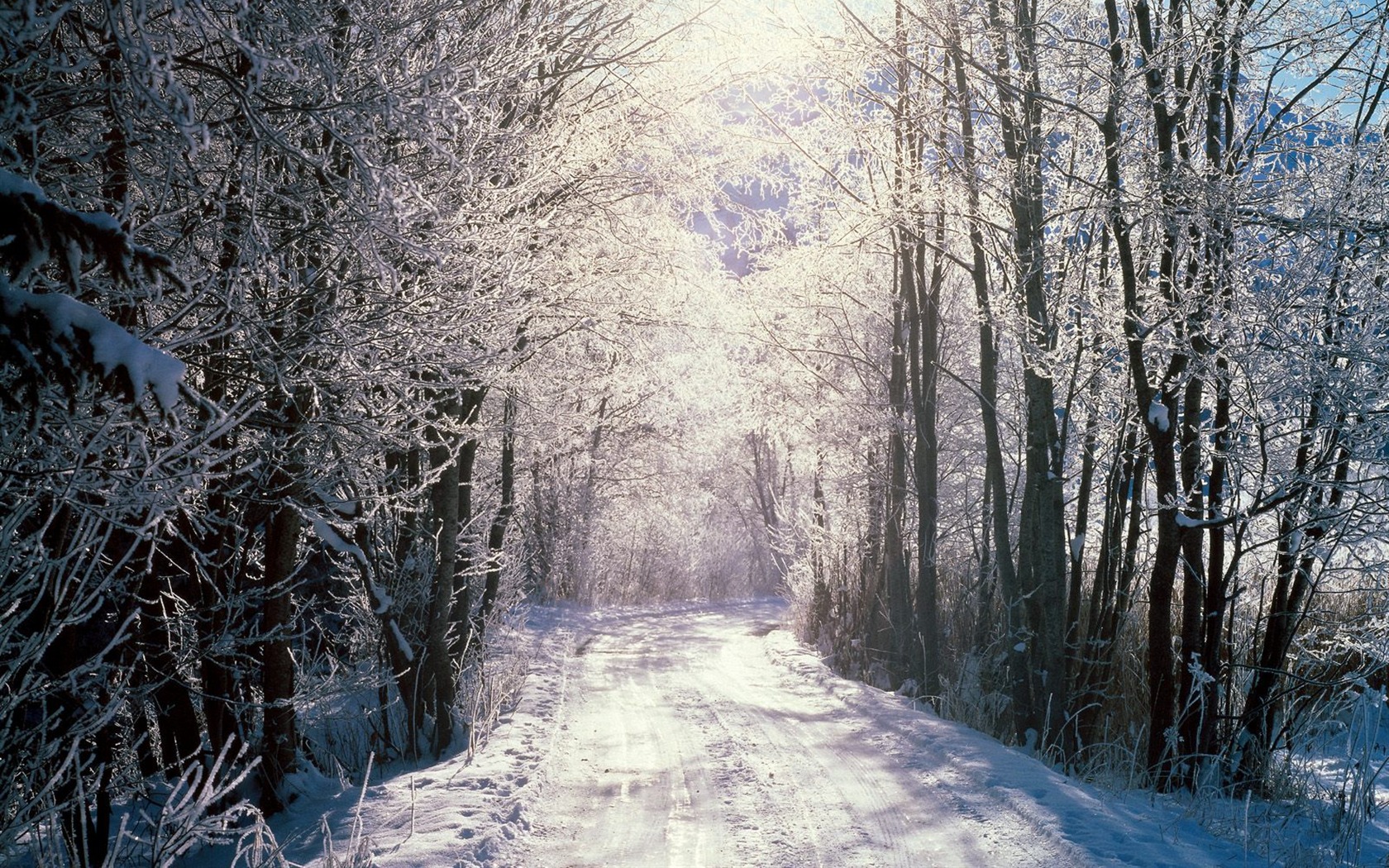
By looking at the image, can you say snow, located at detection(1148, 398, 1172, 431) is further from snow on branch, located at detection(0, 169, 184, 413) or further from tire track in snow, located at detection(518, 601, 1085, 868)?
snow on branch, located at detection(0, 169, 184, 413)

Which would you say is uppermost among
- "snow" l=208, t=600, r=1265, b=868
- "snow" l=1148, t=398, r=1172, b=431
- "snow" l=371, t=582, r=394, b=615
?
"snow" l=1148, t=398, r=1172, b=431

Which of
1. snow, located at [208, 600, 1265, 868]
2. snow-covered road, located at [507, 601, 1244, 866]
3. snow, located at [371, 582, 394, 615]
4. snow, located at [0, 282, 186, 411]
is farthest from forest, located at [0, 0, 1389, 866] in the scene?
snow-covered road, located at [507, 601, 1244, 866]

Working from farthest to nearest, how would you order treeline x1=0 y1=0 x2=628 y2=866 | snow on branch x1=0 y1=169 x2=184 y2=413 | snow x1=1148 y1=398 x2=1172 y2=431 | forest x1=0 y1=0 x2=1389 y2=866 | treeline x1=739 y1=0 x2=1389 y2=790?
snow x1=1148 y1=398 x2=1172 y2=431, treeline x1=739 y1=0 x2=1389 y2=790, forest x1=0 y1=0 x2=1389 y2=866, treeline x1=0 y1=0 x2=628 y2=866, snow on branch x1=0 y1=169 x2=184 y2=413

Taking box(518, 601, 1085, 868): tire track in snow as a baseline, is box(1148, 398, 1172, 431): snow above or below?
above

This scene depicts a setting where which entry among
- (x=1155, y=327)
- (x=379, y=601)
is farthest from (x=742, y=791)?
(x=1155, y=327)

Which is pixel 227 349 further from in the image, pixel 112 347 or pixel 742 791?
pixel 742 791

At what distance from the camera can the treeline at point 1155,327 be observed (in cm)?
726

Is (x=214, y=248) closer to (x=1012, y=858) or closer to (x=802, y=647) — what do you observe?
(x=1012, y=858)

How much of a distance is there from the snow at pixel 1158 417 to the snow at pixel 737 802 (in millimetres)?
3059

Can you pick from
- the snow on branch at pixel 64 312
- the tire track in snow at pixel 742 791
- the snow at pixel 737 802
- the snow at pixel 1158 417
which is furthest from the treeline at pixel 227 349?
the snow at pixel 1158 417

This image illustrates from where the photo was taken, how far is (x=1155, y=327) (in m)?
7.44

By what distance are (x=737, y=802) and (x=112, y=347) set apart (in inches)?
194

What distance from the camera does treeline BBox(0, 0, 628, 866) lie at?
298 cm

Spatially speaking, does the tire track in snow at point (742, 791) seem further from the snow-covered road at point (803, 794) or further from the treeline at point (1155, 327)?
the treeline at point (1155, 327)
